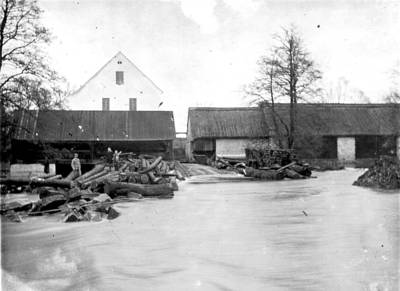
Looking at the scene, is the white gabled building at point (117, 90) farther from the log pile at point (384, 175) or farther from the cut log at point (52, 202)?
the cut log at point (52, 202)

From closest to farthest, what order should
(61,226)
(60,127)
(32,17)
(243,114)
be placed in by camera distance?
(61,226)
(32,17)
(60,127)
(243,114)

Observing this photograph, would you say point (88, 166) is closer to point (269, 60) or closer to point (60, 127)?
point (60, 127)

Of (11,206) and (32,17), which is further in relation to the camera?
(32,17)

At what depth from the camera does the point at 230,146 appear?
140 ft

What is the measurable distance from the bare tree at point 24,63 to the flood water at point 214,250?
38.4ft

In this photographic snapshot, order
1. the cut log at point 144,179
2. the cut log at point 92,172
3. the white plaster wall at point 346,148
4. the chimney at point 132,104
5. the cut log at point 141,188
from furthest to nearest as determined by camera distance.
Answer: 1. the chimney at point 132,104
2. the white plaster wall at point 346,148
3. the cut log at point 92,172
4. the cut log at point 144,179
5. the cut log at point 141,188

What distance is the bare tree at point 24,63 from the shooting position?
66.5 ft

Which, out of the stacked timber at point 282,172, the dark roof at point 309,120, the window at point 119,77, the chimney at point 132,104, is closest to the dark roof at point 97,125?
the dark roof at point 309,120

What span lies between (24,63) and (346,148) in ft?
103

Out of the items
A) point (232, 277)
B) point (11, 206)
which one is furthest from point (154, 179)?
point (232, 277)

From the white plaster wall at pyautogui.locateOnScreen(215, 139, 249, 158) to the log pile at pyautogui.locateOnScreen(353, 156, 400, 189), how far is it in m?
25.3

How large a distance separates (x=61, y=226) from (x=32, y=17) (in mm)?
13711

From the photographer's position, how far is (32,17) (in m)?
20.1

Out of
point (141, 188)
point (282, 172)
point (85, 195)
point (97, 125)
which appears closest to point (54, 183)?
point (85, 195)
